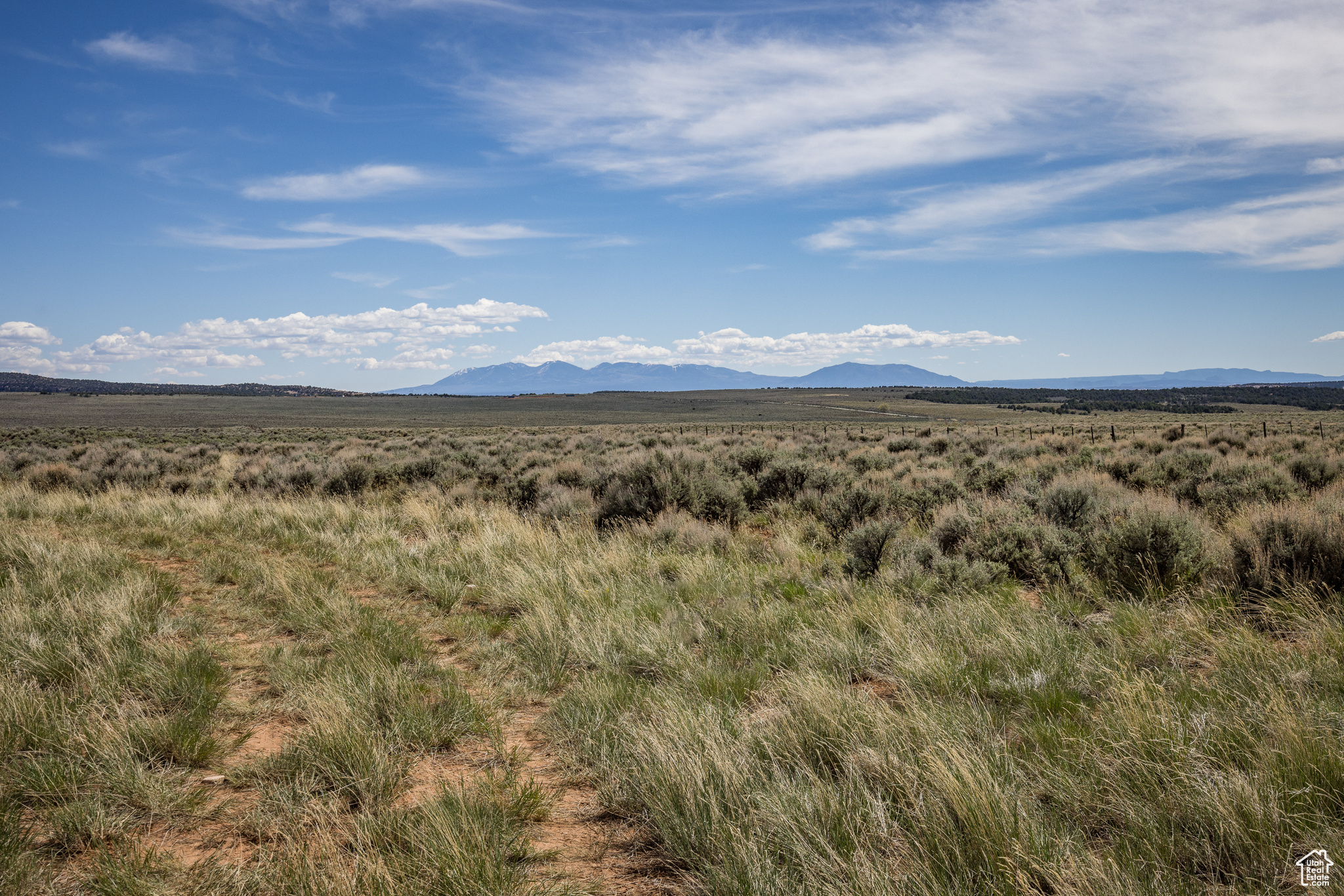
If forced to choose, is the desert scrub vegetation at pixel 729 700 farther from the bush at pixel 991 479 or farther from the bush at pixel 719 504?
the bush at pixel 991 479

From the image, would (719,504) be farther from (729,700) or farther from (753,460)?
(729,700)

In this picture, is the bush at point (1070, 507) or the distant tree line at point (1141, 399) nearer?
the bush at point (1070, 507)

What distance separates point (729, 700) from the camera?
420 cm

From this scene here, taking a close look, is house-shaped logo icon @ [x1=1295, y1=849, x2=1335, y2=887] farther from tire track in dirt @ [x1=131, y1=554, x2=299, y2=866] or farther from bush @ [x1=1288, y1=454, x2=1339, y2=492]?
bush @ [x1=1288, y1=454, x2=1339, y2=492]

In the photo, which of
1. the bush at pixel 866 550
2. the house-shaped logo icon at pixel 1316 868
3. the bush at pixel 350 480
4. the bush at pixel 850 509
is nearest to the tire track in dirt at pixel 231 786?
the house-shaped logo icon at pixel 1316 868

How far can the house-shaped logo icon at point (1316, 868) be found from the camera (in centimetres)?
226

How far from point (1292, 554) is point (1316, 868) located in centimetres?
458

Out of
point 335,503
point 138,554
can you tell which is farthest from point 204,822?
point 335,503

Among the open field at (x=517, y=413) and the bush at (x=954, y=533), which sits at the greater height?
the open field at (x=517, y=413)

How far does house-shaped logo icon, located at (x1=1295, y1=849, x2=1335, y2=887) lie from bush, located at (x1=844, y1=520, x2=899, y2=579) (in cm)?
454

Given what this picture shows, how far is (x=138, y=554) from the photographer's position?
8883 millimetres

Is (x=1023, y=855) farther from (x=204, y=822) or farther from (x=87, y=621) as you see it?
(x=87, y=621)

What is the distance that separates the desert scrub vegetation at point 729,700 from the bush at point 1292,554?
0.10 ft

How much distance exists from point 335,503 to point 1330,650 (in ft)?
45.9
